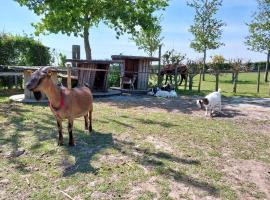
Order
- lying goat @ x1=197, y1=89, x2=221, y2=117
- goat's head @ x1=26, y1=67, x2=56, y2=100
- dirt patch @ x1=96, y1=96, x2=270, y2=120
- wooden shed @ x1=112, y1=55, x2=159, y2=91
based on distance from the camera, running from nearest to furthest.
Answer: goat's head @ x1=26, y1=67, x2=56, y2=100, lying goat @ x1=197, y1=89, x2=221, y2=117, dirt patch @ x1=96, y1=96, x2=270, y2=120, wooden shed @ x1=112, y1=55, x2=159, y2=91

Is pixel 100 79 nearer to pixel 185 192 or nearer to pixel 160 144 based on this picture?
pixel 160 144

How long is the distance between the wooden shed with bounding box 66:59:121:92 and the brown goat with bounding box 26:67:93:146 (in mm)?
8250

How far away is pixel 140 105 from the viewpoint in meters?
12.8

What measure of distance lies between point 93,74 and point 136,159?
11.0 metres

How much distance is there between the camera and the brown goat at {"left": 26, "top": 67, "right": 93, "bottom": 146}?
5.76 m

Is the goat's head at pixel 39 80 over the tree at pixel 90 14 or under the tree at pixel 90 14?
under

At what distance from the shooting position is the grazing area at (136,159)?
183 inches

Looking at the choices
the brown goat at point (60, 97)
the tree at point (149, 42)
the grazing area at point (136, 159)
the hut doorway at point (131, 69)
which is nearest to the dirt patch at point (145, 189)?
the grazing area at point (136, 159)

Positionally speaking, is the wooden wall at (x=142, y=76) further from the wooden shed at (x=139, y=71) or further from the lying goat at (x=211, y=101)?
the lying goat at (x=211, y=101)

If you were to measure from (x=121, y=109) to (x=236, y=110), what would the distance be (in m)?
4.17

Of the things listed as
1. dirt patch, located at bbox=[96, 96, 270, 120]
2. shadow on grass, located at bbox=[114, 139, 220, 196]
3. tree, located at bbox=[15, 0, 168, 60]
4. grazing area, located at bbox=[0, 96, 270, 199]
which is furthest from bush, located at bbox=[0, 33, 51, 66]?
shadow on grass, located at bbox=[114, 139, 220, 196]

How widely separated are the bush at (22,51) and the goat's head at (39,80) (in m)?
12.1

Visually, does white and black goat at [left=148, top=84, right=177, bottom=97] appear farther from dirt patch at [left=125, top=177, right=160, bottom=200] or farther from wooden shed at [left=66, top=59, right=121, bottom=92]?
dirt patch at [left=125, top=177, right=160, bottom=200]

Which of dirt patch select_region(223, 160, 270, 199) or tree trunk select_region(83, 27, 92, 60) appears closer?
dirt patch select_region(223, 160, 270, 199)
